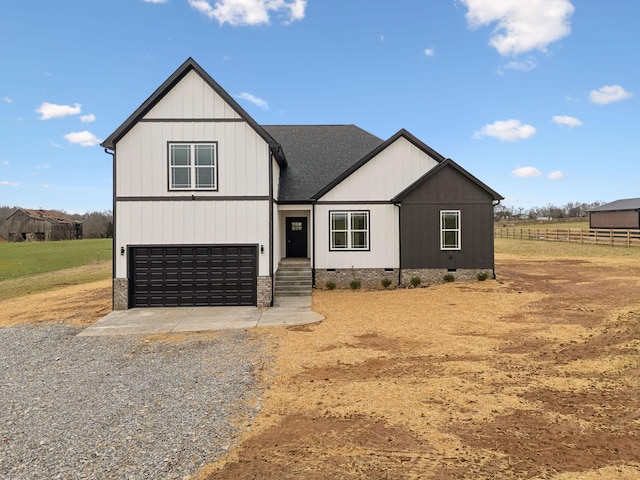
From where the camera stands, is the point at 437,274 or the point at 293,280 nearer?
the point at 293,280

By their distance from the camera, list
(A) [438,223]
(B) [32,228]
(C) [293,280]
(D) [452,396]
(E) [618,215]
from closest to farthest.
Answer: (D) [452,396], (C) [293,280], (A) [438,223], (E) [618,215], (B) [32,228]

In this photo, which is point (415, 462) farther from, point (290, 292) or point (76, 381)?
point (290, 292)

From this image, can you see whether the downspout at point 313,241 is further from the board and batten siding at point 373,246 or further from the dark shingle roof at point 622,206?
the dark shingle roof at point 622,206

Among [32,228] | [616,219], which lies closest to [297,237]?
[616,219]

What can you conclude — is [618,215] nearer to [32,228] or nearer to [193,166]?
[193,166]

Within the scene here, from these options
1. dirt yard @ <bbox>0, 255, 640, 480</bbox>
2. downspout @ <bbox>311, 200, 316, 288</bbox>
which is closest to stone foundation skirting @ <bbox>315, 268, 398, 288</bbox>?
downspout @ <bbox>311, 200, 316, 288</bbox>

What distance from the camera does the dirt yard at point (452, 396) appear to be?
4039mm

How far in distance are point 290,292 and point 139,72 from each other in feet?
46.5

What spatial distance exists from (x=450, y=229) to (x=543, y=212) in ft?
292

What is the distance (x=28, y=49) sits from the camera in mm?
18938

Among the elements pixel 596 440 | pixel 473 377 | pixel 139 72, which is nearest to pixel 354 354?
pixel 473 377

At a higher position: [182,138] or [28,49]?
[28,49]

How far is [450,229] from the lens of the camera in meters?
16.9

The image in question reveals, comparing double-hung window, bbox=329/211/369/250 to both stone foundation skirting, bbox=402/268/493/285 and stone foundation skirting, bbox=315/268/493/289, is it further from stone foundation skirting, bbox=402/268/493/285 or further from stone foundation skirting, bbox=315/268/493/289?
stone foundation skirting, bbox=402/268/493/285
